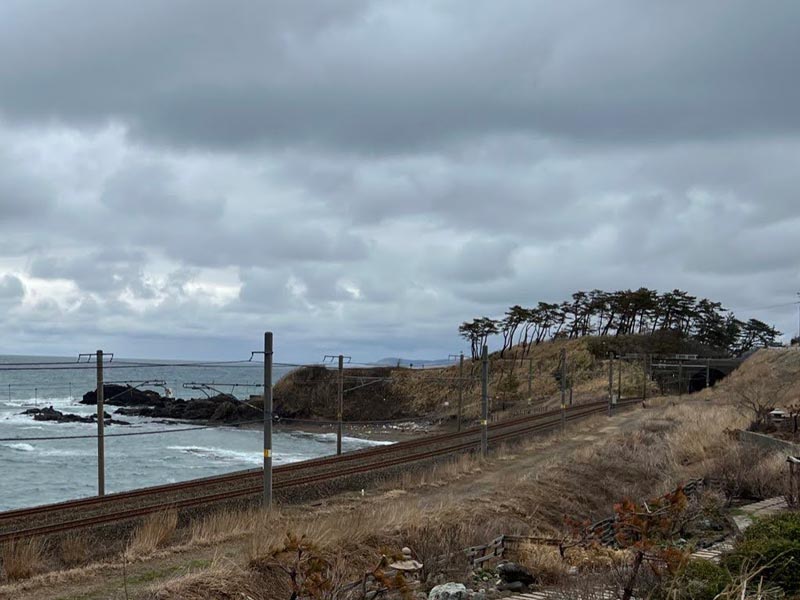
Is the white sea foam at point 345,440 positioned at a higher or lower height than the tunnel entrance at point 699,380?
lower

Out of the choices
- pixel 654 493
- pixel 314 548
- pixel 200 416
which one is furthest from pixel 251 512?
pixel 200 416

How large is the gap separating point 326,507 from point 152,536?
511cm

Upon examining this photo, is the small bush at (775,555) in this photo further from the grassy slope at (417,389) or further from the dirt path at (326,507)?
the grassy slope at (417,389)

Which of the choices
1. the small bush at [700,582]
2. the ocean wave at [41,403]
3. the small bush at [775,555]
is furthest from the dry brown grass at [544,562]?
the ocean wave at [41,403]

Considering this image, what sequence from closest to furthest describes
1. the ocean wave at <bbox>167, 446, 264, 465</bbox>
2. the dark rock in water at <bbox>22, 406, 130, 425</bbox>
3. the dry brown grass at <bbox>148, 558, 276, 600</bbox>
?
the dry brown grass at <bbox>148, 558, 276, 600</bbox> → the ocean wave at <bbox>167, 446, 264, 465</bbox> → the dark rock in water at <bbox>22, 406, 130, 425</bbox>

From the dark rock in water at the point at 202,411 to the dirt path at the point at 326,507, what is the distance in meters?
49.3

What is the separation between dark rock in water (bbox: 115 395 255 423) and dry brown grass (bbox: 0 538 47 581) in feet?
214

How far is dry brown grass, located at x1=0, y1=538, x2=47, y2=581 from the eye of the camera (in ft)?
35.4

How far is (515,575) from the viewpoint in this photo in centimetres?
1065

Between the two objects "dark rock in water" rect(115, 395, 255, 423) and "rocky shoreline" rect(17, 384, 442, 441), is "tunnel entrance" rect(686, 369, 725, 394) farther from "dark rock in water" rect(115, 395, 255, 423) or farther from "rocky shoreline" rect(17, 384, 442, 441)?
"dark rock in water" rect(115, 395, 255, 423)

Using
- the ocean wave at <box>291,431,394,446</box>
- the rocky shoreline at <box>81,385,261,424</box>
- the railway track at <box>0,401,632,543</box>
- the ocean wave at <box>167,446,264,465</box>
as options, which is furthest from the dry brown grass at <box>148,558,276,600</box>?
the rocky shoreline at <box>81,385,261,424</box>

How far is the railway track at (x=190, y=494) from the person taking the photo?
15.3 metres

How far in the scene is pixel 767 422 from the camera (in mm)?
25891

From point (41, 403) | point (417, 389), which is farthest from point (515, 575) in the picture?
point (41, 403)
